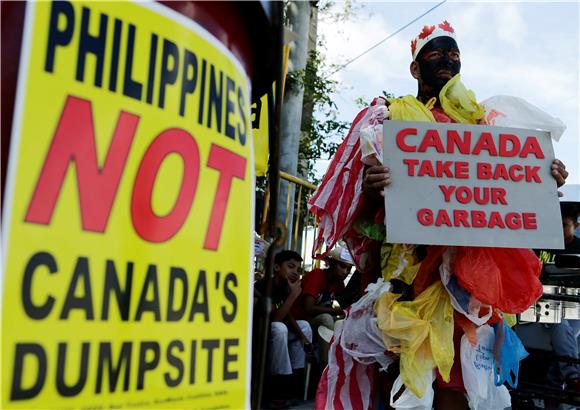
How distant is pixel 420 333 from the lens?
8.98ft

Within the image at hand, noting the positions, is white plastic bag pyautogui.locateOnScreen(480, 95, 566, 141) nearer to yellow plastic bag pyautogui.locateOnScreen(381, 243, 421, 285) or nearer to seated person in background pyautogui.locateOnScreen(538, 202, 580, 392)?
yellow plastic bag pyautogui.locateOnScreen(381, 243, 421, 285)

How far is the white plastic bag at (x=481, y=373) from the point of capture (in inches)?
109

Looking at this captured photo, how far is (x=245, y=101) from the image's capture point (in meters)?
1.25

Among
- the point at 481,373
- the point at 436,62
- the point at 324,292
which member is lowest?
the point at 481,373

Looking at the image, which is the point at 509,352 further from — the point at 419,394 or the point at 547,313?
the point at 547,313

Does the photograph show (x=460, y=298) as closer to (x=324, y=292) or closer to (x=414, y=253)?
(x=414, y=253)

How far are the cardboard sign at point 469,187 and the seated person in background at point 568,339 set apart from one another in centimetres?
152

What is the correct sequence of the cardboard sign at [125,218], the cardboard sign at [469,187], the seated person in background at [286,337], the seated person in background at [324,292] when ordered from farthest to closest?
the seated person in background at [324,292], the seated person in background at [286,337], the cardboard sign at [469,187], the cardboard sign at [125,218]

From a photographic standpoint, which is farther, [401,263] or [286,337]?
[286,337]

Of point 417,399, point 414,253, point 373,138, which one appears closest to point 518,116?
point 373,138

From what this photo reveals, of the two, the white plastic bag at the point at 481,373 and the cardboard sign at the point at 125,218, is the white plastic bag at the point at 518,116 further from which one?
the cardboard sign at the point at 125,218

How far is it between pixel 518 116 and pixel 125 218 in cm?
258

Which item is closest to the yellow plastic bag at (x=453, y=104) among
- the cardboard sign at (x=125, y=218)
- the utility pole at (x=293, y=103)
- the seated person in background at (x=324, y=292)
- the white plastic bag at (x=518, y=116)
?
the white plastic bag at (x=518, y=116)

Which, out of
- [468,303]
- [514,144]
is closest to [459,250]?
[468,303]
